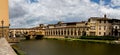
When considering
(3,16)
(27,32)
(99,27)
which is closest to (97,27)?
(99,27)

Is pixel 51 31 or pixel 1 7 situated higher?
pixel 1 7

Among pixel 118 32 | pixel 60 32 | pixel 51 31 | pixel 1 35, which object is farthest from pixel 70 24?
pixel 1 35

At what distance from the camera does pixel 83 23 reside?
392 ft

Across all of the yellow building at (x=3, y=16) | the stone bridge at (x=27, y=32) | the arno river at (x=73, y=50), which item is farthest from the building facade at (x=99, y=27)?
the yellow building at (x=3, y=16)

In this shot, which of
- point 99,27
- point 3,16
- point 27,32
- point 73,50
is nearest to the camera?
point 3,16

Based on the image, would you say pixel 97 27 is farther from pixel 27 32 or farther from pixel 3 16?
pixel 3 16

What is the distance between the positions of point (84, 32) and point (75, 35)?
263 inches

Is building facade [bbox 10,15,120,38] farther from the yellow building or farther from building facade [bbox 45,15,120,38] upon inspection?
the yellow building

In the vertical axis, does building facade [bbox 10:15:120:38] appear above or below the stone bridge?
above

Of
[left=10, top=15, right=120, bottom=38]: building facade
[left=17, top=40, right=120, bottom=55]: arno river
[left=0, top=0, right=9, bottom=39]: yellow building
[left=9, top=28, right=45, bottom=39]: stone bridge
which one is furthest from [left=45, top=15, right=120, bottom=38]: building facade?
[left=0, top=0, right=9, bottom=39]: yellow building

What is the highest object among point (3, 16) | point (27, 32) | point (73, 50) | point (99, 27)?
point (3, 16)

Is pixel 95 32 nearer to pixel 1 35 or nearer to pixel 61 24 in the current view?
pixel 61 24

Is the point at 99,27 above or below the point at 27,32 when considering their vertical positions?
above

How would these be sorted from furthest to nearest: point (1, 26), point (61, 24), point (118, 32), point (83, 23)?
point (61, 24) < point (83, 23) < point (118, 32) < point (1, 26)
